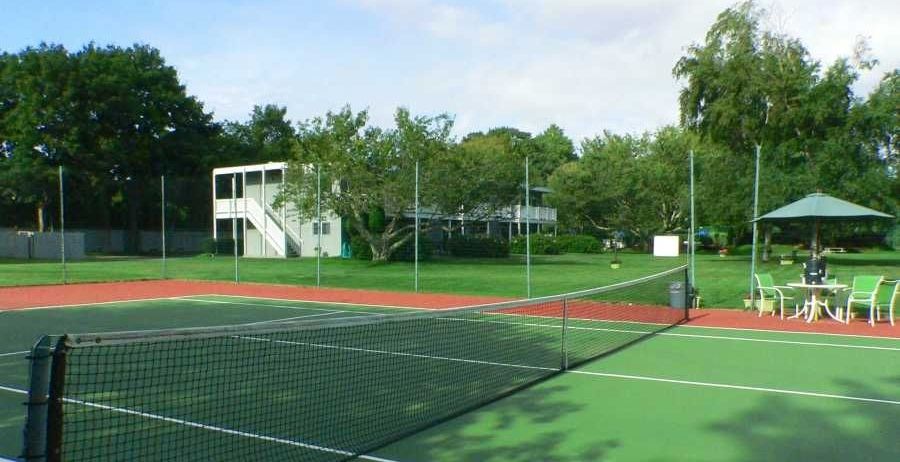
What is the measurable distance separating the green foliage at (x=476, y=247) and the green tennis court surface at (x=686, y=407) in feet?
67.8

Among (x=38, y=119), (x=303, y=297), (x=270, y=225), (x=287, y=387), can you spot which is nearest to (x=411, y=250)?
(x=270, y=225)

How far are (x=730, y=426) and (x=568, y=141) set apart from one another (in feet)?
273

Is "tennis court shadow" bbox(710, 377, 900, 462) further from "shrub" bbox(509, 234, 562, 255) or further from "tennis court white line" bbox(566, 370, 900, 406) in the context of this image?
"shrub" bbox(509, 234, 562, 255)

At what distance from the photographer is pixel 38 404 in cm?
368

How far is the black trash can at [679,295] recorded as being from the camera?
15.6 m

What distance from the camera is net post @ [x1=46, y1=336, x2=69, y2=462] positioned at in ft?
12.4

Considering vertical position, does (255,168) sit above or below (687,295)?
above

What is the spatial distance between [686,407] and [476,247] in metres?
26.5

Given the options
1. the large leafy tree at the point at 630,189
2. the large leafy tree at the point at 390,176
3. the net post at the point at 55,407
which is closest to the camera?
the net post at the point at 55,407

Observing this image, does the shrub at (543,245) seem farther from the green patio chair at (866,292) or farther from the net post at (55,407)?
the net post at (55,407)

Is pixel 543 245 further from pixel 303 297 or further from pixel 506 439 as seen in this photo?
pixel 506 439

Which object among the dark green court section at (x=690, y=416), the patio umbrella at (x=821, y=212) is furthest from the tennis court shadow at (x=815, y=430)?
the patio umbrella at (x=821, y=212)

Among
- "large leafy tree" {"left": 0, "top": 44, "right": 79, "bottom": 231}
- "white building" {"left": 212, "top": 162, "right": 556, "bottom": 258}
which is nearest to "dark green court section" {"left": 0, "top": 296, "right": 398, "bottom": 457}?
"white building" {"left": 212, "top": 162, "right": 556, "bottom": 258}

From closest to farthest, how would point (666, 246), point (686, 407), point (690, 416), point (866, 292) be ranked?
1. point (690, 416)
2. point (686, 407)
3. point (866, 292)
4. point (666, 246)
